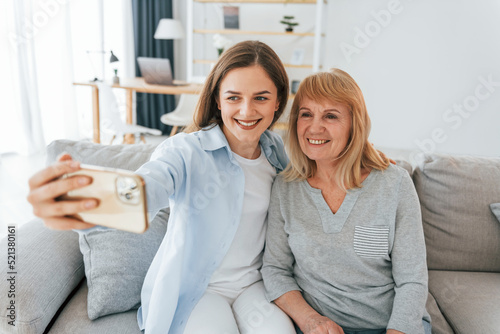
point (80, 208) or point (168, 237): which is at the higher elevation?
point (80, 208)

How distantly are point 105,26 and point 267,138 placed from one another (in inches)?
177

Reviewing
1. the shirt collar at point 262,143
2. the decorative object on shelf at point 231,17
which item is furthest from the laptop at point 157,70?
the shirt collar at point 262,143

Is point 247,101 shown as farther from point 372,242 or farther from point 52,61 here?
point 52,61

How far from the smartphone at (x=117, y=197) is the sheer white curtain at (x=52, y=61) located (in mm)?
3997

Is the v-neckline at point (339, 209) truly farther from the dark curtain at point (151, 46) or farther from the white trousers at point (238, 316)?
the dark curtain at point (151, 46)

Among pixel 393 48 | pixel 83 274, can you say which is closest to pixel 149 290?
pixel 83 274

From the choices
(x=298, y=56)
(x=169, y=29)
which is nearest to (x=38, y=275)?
(x=169, y=29)

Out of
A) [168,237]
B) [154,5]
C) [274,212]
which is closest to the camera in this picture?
[168,237]

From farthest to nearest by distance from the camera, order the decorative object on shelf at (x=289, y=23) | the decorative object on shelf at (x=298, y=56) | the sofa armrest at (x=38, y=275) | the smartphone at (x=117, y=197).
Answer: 1. the decorative object on shelf at (x=298, y=56)
2. the decorative object on shelf at (x=289, y=23)
3. the sofa armrest at (x=38, y=275)
4. the smartphone at (x=117, y=197)

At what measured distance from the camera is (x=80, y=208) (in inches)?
26.5

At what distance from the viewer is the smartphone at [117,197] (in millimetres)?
656

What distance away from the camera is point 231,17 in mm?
5379

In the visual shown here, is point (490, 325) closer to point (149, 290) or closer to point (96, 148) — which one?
point (149, 290)

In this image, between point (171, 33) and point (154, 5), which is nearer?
point (171, 33)
